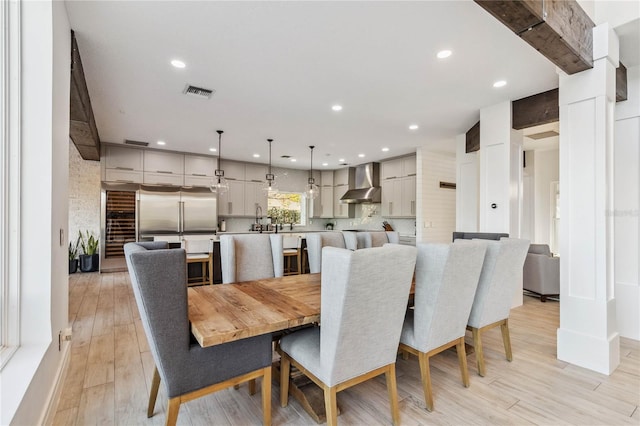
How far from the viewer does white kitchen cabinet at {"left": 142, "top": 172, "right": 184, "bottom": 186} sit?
6.09 meters

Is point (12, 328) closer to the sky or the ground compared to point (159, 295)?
closer to the ground

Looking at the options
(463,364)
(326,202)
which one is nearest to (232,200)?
(326,202)

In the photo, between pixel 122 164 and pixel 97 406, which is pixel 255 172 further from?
pixel 97 406

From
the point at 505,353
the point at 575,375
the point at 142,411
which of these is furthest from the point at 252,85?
the point at 575,375

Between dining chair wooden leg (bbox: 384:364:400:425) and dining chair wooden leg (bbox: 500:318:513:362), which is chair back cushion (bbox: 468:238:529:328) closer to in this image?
dining chair wooden leg (bbox: 500:318:513:362)

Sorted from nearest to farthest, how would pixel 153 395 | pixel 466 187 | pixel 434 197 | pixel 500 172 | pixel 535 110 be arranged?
pixel 153 395 → pixel 535 110 → pixel 500 172 → pixel 466 187 → pixel 434 197

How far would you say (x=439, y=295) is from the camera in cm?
171

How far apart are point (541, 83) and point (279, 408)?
3817 millimetres

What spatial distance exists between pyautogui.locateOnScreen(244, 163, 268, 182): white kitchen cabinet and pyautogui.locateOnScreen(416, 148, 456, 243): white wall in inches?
145

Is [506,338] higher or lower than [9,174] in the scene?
lower

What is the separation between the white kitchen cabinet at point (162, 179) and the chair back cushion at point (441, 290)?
5.81 meters

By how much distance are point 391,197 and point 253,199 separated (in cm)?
325

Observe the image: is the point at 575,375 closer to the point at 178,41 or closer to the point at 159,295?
the point at 159,295

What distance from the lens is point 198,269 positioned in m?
4.59
